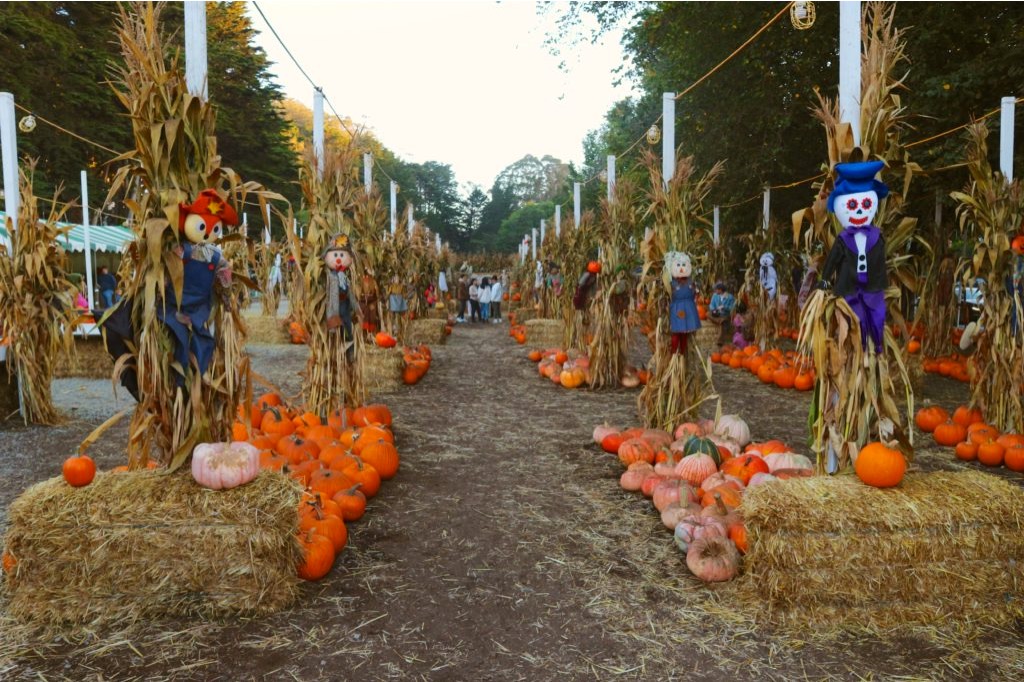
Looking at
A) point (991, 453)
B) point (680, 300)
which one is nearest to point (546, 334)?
point (680, 300)

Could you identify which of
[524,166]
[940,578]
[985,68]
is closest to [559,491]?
[940,578]

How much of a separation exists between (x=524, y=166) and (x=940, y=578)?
119518 millimetres

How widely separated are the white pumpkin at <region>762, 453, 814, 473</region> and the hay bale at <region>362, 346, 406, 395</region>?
5.79m

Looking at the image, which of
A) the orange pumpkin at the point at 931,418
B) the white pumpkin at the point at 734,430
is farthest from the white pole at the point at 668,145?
the orange pumpkin at the point at 931,418

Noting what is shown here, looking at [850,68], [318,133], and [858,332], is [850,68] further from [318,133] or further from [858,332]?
[318,133]

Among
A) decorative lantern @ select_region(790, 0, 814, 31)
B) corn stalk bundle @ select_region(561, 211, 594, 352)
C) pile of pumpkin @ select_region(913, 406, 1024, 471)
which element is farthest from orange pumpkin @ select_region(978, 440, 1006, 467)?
corn stalk bundle @ select_region(561, 211, 594, 352)

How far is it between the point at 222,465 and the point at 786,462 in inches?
136

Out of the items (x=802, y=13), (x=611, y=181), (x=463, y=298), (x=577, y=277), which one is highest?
(x=802, y=13)

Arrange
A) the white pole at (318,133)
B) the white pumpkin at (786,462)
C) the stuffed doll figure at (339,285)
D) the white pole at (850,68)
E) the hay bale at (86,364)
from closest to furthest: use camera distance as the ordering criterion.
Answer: the white pole at (850,68) → the white pumpkin at (786,462) → the stuffed doll figure at (339,285) → the white pole at (318,133) → the hay bale at (86,364)

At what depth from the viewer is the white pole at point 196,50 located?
384 centimetres

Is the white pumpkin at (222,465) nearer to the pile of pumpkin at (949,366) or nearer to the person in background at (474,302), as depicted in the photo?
the pile of pumpkin at (949,366)

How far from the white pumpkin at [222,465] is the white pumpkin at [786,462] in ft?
10.7

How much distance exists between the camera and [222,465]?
3404mm

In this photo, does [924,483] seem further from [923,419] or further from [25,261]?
[25,261]
